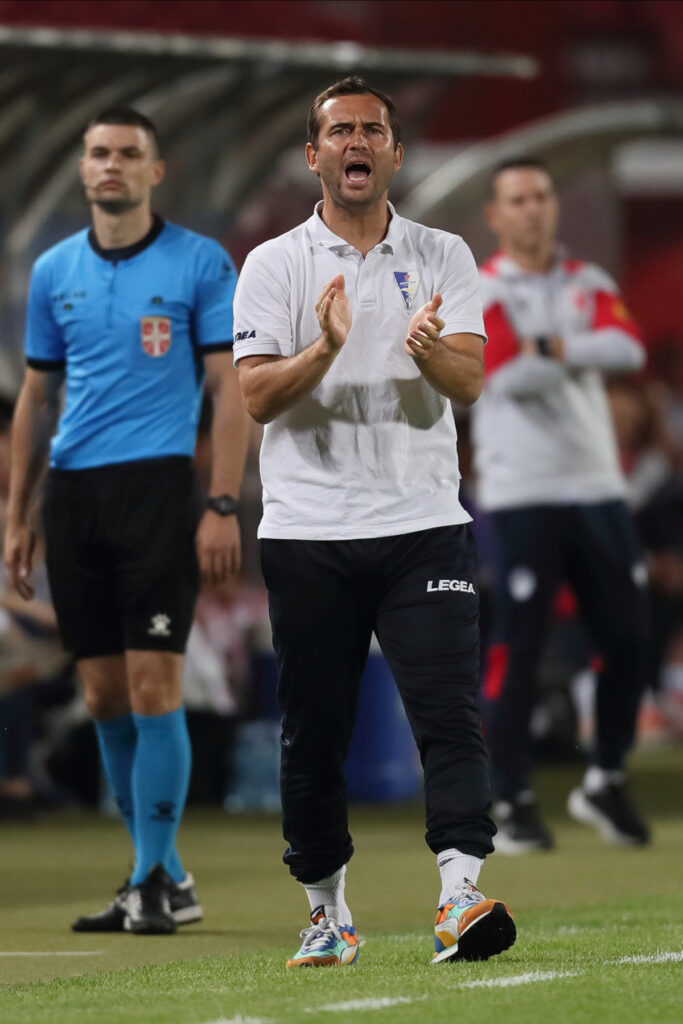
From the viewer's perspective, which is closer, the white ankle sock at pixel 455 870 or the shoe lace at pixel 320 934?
the white ankle sock at pixel 455 870

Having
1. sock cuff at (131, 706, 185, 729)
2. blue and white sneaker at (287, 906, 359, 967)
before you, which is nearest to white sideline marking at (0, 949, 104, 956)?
blue and white sneaker at (287, 906, 359, 967)

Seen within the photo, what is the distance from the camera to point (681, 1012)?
14.4ft

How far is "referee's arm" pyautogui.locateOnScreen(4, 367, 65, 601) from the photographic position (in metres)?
6.60

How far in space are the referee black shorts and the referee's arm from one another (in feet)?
0.42

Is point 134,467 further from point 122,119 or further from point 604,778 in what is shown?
point 604,778

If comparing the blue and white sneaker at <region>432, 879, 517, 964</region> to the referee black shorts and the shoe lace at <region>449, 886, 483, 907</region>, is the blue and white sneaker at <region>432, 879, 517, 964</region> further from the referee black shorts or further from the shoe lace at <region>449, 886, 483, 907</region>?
the referee black shorts

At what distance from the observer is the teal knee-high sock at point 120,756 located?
6.62 m

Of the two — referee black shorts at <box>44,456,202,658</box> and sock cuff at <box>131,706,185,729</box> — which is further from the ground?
referee black shorts at <box>44,456,202,658</box>

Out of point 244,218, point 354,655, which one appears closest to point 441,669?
point 354,655

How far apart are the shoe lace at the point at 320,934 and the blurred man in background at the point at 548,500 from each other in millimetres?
3247

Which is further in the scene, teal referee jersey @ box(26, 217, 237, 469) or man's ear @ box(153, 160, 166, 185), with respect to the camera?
man's ear @ box(153, 160, 166, 185)

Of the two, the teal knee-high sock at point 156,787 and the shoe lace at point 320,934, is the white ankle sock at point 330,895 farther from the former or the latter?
the teal knee-high sock at point 156,787

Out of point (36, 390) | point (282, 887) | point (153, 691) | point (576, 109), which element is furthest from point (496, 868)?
point (576, 109)

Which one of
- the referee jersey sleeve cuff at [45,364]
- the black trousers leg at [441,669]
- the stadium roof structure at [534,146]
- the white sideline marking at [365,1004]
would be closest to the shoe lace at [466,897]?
the black trousers leg at [441,669]
